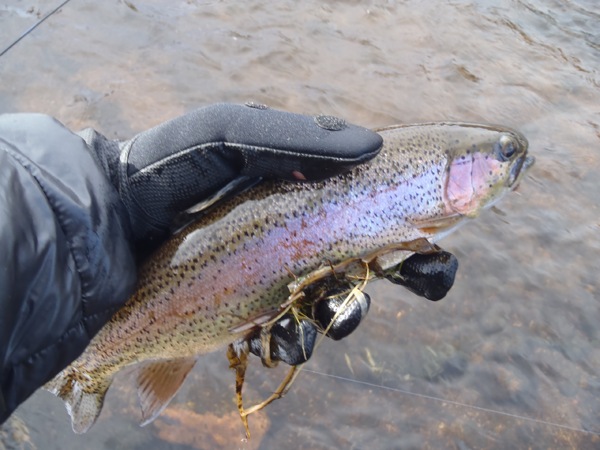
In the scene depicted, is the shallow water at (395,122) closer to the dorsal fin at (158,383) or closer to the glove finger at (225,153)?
the dorsal fin at (158,383)

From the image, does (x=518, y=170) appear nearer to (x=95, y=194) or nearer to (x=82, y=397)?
(x=95, y=194)

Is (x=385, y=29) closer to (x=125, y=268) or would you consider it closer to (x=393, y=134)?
(x=393, y=134)

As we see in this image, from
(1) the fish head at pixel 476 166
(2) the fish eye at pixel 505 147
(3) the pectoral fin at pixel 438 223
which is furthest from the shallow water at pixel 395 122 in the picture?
(2) the fish eye at pixel 505 147

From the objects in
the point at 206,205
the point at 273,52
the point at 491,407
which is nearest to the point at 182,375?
the point at 206,205

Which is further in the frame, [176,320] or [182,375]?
[182,375]

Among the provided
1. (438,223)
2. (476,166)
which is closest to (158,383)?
(438,223)

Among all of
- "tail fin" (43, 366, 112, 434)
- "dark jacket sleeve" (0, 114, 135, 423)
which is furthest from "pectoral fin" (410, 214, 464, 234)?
"tail fin" (43, 366, 112, 434)

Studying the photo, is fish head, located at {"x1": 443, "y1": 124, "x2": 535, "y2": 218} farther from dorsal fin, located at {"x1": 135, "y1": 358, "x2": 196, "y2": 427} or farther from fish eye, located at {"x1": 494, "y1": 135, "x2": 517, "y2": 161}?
dorsal fin, located at {"x1": 135, "y1": 358, "x2": 196, "y2": 427}
